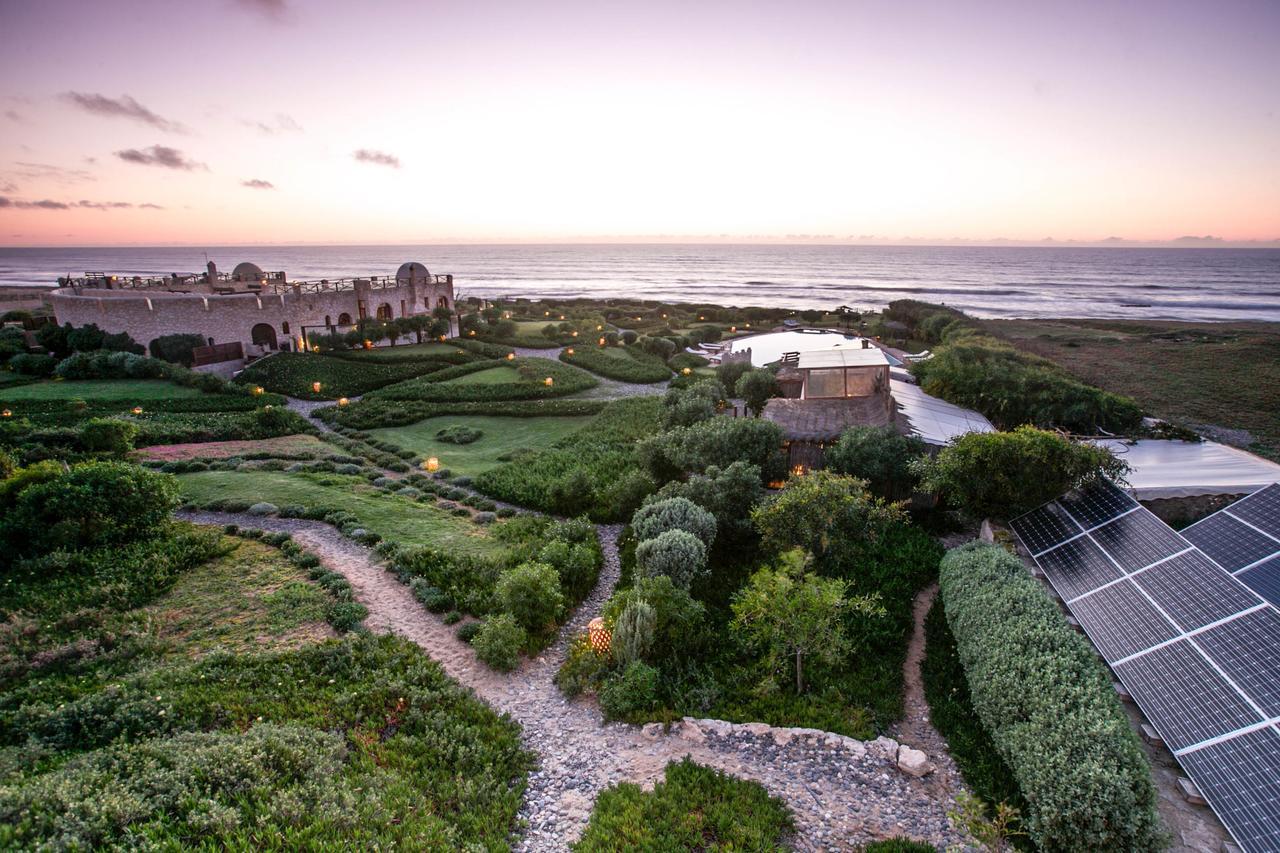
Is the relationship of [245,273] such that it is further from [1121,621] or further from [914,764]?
[1121,621]

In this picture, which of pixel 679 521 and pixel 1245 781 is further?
pixel 679 521

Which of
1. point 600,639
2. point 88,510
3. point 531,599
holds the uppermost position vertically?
point 88,510

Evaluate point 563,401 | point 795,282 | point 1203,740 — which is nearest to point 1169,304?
point 795,282

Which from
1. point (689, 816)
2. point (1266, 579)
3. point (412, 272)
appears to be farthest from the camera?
point (412, 272)

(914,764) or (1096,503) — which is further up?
(1096,503)

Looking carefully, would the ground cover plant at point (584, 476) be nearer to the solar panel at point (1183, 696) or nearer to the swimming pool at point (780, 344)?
the swimming pool at point (780, 344)

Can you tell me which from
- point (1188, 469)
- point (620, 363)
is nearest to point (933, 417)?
point (1188, 469)

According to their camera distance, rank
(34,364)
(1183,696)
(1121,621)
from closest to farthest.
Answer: (1183,696), (1121,621), (34,364)
